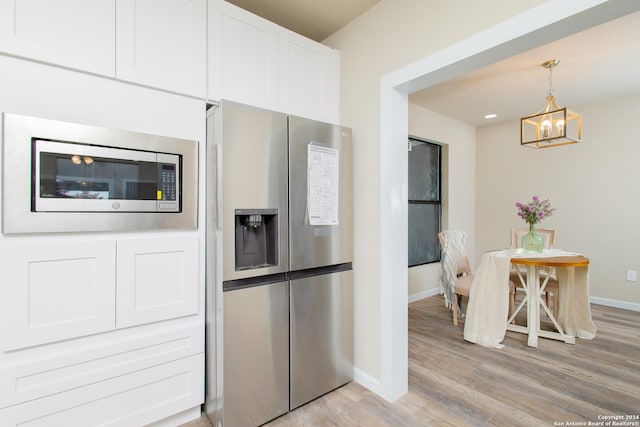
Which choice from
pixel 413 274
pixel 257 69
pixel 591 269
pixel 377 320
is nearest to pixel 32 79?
pixel 257 69

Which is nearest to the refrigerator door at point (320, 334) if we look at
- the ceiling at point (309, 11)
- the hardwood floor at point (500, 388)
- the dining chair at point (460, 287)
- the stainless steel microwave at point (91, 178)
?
the hardwood floor at point (500, 388)

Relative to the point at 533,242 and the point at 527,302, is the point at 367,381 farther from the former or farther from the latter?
the point at 533,242

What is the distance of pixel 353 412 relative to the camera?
1.83m

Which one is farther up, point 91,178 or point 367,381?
point 91,178

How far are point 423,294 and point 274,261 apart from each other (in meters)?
3.18

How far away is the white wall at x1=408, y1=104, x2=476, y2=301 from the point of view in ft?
13.7

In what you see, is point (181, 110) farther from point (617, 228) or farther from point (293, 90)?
point (617, 228)

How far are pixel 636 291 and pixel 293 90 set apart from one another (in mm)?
4728

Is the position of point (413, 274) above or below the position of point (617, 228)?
below

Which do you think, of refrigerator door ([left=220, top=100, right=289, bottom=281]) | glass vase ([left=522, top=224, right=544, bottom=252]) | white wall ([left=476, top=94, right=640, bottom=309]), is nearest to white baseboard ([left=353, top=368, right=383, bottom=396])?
refrigerator door ([left=220, top=100, right=289, bottom=281])

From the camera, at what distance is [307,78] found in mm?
2148

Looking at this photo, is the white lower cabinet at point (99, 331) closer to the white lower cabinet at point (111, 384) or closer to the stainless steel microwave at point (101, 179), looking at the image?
the white lower cabinet at point (111, 384)

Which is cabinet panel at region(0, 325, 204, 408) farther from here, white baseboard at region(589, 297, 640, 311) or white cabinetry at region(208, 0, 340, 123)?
white baseboard at region(589, 297, 640, 311)

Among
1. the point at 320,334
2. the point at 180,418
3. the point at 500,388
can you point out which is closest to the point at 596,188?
the point at 500,388
